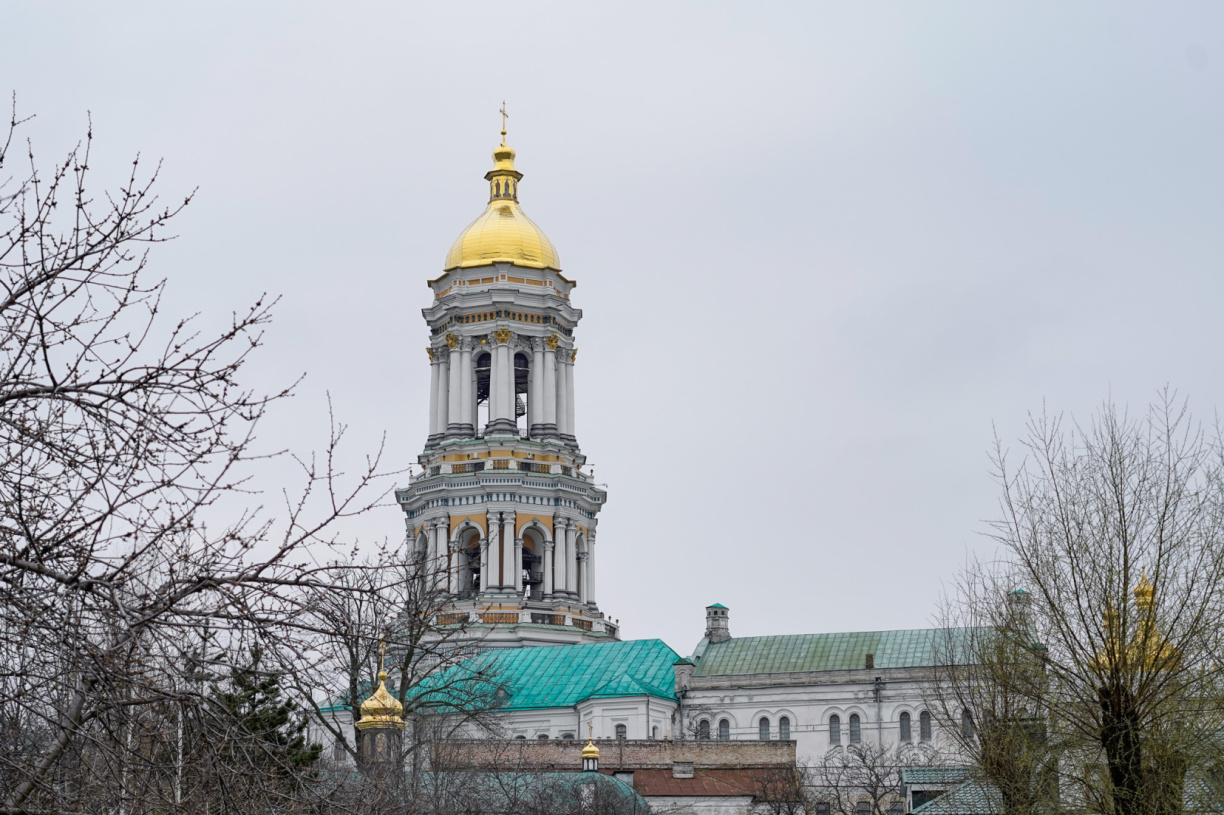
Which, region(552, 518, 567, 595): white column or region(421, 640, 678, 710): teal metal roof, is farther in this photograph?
region(552, 518, 567, 595): white column

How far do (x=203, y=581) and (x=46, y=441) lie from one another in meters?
1.19

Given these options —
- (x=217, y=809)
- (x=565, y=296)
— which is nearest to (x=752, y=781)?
(x=565, y=296)

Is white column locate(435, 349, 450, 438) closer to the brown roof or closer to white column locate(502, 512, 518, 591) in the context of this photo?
white column locate(502, 512, 518, 591)

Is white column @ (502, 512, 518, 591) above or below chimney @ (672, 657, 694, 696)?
above

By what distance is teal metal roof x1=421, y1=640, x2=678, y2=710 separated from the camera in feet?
221

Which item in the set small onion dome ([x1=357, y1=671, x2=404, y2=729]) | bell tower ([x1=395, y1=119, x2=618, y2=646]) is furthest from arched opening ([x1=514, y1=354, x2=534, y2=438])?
small onion dome ([x1=357, y1=671, x2=404, y2=729])

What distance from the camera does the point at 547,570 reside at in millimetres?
78812

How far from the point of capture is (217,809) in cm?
1127

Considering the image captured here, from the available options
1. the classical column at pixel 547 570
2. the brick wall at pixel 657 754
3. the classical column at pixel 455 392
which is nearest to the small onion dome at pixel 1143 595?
the brick wall at pixel 657 754

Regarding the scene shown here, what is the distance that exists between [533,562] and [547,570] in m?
2.26

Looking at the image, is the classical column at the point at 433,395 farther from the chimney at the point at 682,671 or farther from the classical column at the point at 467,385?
the chimney at the point at 682,671

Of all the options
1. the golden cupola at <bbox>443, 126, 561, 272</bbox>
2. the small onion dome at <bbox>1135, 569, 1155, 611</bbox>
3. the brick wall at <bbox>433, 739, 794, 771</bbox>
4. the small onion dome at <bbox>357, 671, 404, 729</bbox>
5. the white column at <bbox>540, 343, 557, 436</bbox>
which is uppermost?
the golden cupola at <bbox>443, 126, 561, 272</bbox>

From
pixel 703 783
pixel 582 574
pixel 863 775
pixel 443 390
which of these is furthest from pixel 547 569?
pixel 863 775

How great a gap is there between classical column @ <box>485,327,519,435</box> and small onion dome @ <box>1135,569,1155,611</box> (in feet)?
183
